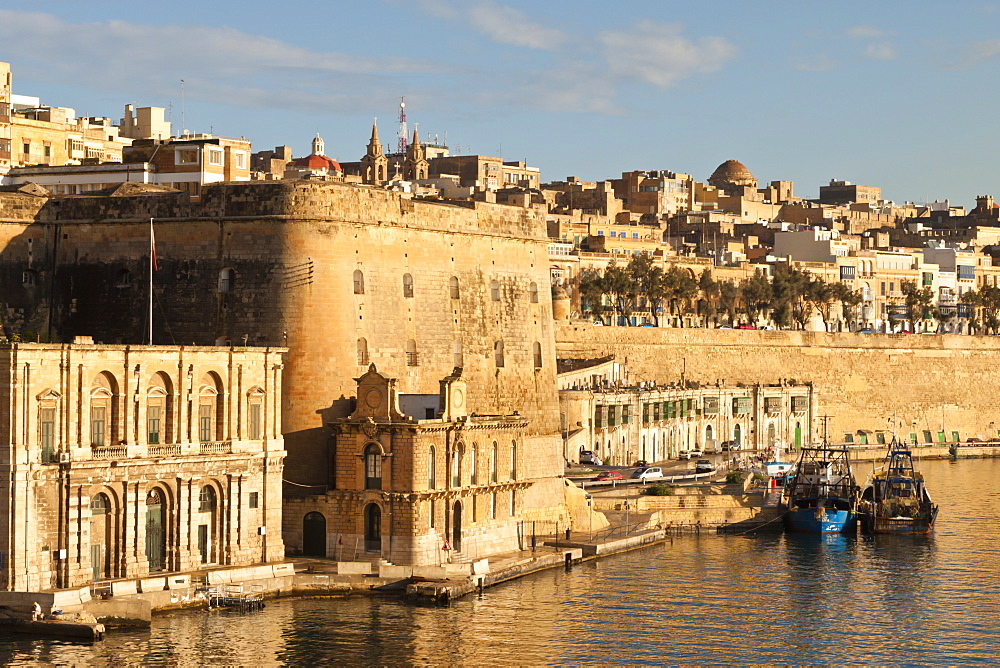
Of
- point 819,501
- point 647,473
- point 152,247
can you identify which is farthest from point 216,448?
point 647,473

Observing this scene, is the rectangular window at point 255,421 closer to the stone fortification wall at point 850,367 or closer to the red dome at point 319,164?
the stone fortification wall at point 850,367

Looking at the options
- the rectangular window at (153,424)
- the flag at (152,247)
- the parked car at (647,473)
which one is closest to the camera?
the rectangular window at (153,424)

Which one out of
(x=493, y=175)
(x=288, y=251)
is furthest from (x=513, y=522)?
(x=493, y=175)

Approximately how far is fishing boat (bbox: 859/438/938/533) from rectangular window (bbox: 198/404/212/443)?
25976mm

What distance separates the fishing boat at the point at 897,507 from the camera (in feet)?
186

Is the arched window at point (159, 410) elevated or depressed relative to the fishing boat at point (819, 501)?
elevated

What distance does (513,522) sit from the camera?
1770 inches

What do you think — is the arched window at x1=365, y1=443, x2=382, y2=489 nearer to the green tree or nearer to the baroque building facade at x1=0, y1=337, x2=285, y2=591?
the baroque building facade at x1=0, y1=337, x2=285, y2=591

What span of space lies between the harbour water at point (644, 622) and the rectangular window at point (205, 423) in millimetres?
3938

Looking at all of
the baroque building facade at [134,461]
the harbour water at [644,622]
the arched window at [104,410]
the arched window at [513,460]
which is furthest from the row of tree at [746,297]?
the arched window at [104,410]

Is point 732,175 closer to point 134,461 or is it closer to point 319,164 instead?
point 319,164

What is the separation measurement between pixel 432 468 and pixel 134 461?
7249 millimetres

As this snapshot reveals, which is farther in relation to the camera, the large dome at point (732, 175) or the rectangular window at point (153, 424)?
the large dome at point (732, 175)

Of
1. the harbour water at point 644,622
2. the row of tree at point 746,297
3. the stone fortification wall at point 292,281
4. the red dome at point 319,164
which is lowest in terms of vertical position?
the harbour water at point 644,622
